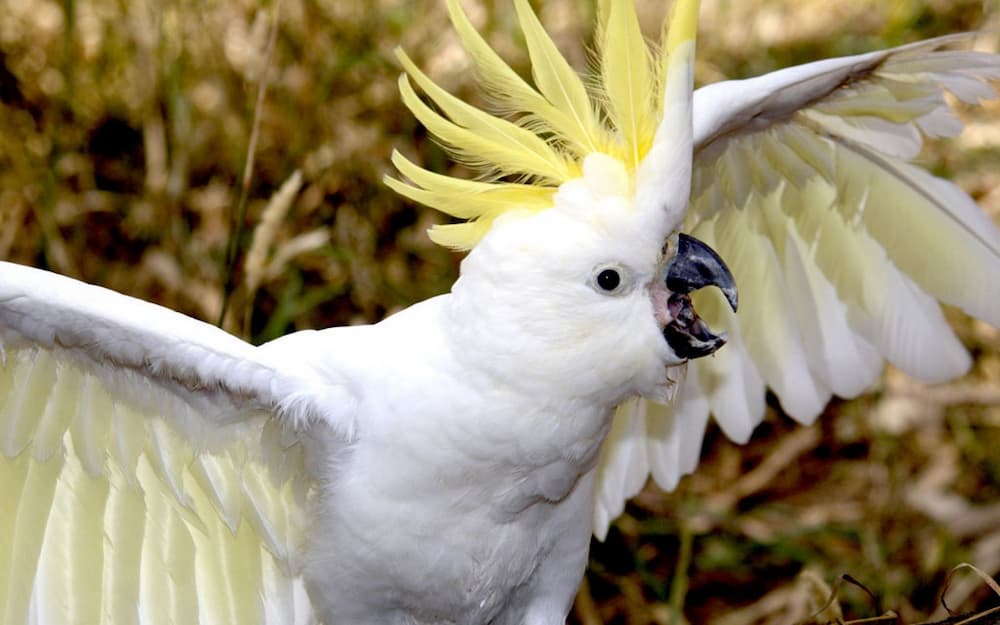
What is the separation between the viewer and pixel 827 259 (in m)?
2.34

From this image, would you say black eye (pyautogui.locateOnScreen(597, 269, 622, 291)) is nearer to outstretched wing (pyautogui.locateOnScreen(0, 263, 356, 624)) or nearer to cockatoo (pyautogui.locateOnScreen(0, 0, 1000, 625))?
cockatoo (pyautogui.locateOnScreen(0, 0, 1000, 625))

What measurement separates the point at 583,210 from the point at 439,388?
0.29m

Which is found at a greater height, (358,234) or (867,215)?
(867,215)

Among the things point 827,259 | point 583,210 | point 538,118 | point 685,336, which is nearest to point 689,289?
point 685,336

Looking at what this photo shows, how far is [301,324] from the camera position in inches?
123

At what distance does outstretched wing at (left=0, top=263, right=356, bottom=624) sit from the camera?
1.63 m

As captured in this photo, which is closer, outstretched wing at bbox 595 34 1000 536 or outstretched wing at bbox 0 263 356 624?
outstretched wing at bbox 0 263 356 624

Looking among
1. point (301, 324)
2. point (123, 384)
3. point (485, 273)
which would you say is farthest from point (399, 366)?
point (301, 324)

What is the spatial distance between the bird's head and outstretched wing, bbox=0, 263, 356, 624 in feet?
0.94

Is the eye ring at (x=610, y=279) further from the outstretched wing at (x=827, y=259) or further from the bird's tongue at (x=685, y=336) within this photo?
the outstretched wing at (x=827, y=259)

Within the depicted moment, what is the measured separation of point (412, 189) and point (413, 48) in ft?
5.65

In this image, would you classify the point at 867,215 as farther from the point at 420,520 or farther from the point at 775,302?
the point at 420,520

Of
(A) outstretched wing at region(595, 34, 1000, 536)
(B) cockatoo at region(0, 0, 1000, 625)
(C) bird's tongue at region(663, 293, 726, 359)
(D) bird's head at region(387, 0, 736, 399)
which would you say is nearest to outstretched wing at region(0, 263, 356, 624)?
(B) cockatoo at region(0, 0, 1000, 625)

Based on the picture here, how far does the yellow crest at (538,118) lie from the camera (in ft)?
5.49
